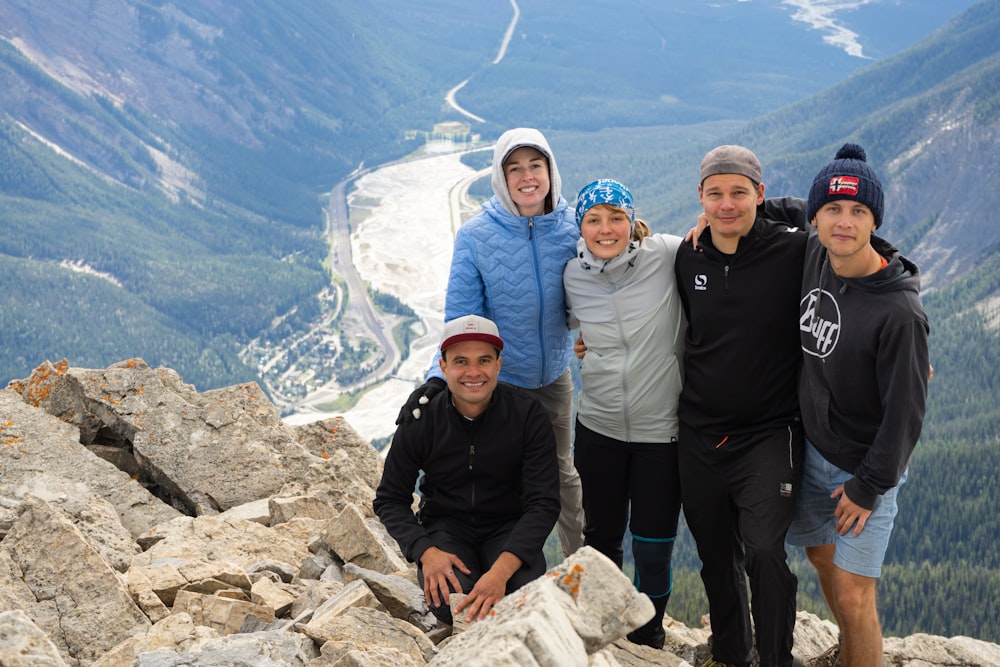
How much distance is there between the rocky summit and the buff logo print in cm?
237

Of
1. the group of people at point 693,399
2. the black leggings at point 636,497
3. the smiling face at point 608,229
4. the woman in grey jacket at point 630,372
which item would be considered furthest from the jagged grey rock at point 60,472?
the smiling face at point 608,229

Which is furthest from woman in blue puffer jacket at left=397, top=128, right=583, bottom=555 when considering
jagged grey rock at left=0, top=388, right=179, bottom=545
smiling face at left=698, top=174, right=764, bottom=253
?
jagged grey rock at left=0, top=388, right=179, bottom=545

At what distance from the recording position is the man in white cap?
7094mm

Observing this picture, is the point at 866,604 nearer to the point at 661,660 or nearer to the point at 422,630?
the point at 661,660

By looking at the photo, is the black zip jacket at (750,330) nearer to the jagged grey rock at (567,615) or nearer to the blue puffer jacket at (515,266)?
the blue puffer jacket at (515,266)

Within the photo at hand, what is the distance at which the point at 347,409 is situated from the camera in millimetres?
122375

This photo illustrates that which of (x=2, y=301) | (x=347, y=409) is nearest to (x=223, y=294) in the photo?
(x=2, y=301)

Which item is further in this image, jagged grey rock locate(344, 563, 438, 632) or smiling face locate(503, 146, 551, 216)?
smiling face locate(503, 146, 551, 216)

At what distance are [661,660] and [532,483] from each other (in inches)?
67.6

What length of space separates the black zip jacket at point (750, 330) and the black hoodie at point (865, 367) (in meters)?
0.15

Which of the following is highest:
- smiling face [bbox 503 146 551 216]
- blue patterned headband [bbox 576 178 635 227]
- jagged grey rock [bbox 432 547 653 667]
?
smiling face [bbox 503 146 551 216]

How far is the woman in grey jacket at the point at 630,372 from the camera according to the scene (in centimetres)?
732

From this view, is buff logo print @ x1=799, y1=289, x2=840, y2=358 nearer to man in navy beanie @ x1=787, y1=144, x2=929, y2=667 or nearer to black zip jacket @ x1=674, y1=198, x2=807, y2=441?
man in navy beanie @ x1=787, y1=144, x2=929, y2=667

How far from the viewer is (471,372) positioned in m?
7.06
